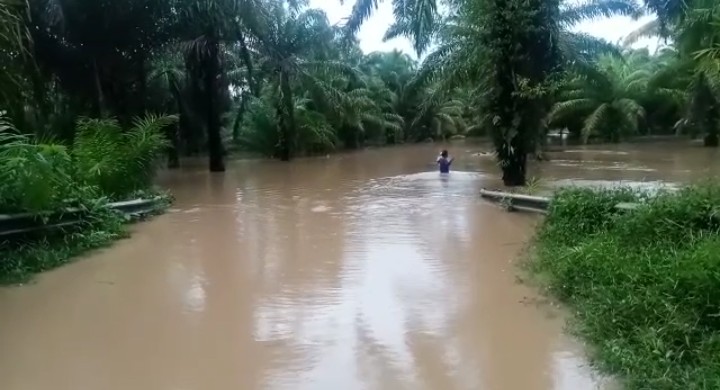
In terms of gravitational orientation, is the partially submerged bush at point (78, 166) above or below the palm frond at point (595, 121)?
below

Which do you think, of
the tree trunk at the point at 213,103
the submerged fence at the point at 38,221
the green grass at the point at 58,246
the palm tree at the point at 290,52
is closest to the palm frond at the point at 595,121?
the palm tree at the point at 290,52

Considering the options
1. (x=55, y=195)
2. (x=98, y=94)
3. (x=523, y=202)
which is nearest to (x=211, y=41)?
(x=98, y=94)

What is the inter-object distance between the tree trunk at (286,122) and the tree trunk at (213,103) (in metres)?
1.96

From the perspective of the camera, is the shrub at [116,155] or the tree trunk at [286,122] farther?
the tree trunk at [286,122]

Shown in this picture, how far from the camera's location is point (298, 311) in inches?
226

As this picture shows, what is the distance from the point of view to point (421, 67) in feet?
55.1

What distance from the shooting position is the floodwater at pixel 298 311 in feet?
14.5

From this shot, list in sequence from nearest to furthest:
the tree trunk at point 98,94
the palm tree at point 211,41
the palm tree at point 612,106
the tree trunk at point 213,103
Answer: the palm tree at point 211,41
the tree trunk at point 98,94
the tree trunk at point 213,103
the palm tree at point 612,106

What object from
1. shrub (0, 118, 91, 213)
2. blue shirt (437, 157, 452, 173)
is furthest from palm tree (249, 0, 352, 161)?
shrub (0, 118, 91, 213)

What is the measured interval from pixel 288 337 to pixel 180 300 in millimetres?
1542

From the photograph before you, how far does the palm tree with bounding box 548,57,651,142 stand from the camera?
93.6 ft

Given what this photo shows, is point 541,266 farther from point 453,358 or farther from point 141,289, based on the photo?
point 141,289

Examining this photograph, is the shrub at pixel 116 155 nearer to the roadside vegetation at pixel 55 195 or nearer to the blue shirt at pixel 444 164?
the roadside vegetation at pixel 55 195

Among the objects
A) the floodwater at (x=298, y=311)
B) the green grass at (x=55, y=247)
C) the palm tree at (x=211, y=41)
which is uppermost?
the palm tree at (x=211, y=41)
